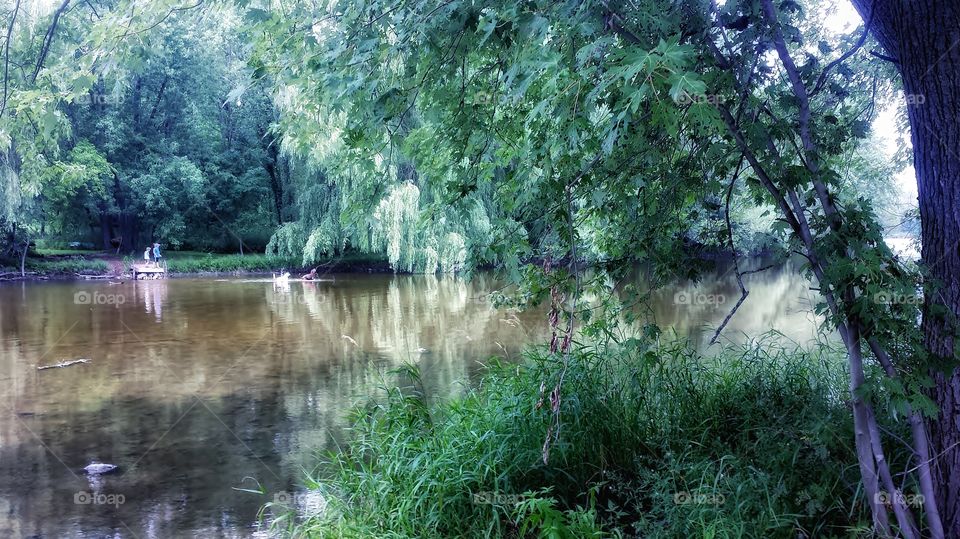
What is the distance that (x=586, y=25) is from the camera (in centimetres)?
238

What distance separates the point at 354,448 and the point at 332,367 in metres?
4.83

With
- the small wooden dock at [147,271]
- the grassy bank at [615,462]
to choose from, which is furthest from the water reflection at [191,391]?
the small wooden dock at [147,271]

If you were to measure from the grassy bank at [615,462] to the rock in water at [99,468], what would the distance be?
213 cm

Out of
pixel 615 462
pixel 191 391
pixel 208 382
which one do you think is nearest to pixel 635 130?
pixel 615 462

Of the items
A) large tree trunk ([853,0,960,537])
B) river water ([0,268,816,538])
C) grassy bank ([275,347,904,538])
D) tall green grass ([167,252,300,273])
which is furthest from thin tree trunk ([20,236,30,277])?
large tree trunk ([853,0,960,537])

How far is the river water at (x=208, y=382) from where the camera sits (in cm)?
505

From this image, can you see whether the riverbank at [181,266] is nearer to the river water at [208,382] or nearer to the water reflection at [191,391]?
the river water at [208,382]

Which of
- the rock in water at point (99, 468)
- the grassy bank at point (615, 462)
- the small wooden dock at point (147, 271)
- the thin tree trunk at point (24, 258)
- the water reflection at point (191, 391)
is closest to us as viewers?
the grassy bank at point (615, 462)

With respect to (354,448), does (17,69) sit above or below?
above

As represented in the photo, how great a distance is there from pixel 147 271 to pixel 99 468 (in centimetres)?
2006

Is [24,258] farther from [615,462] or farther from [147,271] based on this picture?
[615,462]

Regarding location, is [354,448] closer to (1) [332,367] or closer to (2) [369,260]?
(1) [332,367]

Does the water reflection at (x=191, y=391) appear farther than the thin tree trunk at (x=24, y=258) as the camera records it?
No

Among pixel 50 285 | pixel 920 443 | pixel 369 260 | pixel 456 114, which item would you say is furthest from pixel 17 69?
pixel 369 260
